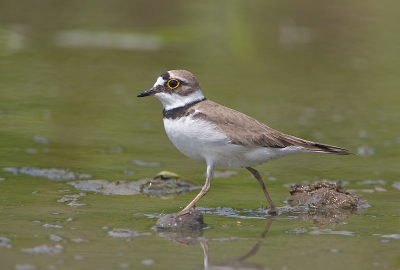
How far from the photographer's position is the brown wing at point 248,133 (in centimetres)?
560

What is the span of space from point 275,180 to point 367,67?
7732 millimetres

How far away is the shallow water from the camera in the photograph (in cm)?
457

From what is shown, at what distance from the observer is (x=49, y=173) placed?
6672 mm

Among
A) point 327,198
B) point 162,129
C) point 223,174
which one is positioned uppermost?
point 162,129

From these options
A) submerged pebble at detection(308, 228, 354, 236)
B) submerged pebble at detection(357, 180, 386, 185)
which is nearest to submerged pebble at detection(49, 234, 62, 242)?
submerged pebble at detection(308, 228, 354, 236)

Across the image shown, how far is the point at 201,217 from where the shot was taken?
17.0ft

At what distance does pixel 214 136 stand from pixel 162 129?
3.46 m

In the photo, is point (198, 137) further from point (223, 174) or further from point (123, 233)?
point (223, 174)

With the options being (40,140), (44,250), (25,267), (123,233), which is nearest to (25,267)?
(25,267)

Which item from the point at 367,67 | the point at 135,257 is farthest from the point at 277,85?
the point at 135,257

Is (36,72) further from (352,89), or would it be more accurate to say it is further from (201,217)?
(201,217)

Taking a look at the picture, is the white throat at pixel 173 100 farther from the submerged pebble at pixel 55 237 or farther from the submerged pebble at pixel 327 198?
the submerged pebble at pixel 55 237

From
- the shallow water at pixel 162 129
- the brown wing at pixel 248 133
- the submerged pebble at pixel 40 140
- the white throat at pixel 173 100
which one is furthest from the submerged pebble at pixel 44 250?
the submerged pebble at pixel 40 140

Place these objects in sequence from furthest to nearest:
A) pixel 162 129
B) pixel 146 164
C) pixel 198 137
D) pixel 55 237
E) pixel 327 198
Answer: pixel 162 129 → pixel 146 164 → pixel 327 198 → pixel 198 137 → pixel 55 237
